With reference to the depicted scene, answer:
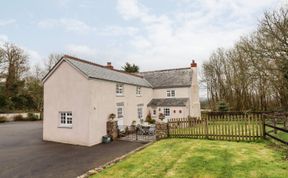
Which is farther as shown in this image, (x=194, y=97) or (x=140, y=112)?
(x=194, y=97)

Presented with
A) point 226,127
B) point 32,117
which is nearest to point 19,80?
point 32,117

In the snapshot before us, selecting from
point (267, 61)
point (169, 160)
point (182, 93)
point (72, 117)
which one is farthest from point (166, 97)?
point (169, 160)

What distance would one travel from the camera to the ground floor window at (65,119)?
1566cm

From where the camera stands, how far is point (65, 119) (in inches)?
625

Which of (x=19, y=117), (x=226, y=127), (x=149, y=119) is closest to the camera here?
(x=226, y=127)

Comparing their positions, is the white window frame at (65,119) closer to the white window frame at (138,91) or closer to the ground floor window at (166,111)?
the white window frame at (138,91)

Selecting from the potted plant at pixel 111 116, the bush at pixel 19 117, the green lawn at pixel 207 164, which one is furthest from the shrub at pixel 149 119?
the bush at pixel 19 117

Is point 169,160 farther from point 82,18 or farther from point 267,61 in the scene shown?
point 267,61

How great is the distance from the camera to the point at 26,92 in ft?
146

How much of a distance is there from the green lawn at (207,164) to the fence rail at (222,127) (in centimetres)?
185

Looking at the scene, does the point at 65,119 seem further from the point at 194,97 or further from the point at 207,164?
the point at 194,97

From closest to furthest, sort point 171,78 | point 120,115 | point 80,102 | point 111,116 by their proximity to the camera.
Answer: point 80,102, point 111,116, point 120,115, point 171,78

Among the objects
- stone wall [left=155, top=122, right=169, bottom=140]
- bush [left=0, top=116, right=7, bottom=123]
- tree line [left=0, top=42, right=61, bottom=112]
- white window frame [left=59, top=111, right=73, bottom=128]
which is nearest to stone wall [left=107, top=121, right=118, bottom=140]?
white window frame [left=59, top=111, right=73, bottom=128]

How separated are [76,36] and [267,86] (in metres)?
31.1
